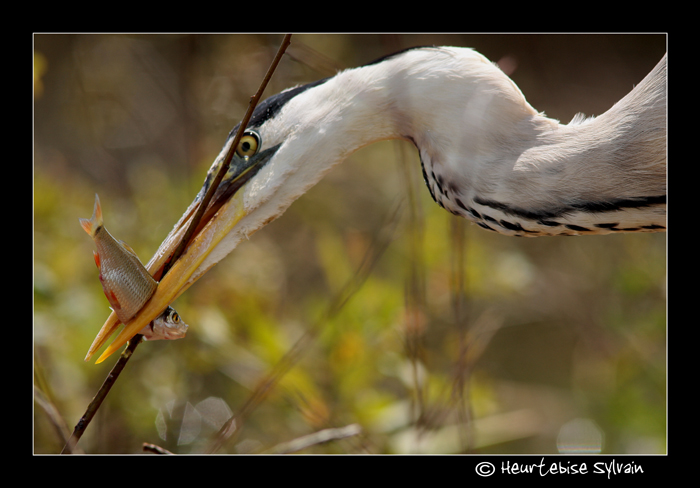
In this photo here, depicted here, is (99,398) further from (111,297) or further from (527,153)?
(527,153)

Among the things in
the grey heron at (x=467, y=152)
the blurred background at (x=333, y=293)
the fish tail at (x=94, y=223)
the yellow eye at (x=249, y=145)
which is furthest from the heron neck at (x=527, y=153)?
the fish tail at (x=94, y=223)

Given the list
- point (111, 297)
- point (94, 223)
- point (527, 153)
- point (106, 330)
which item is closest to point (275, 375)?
point (106, 330)

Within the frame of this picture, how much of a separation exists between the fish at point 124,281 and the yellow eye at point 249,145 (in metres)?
0.30

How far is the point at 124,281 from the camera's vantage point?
916 millimetres

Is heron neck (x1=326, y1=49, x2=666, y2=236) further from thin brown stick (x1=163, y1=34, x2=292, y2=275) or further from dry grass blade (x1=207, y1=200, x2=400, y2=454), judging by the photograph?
dry grass blade (x1=207, y1=200, x2=400, y2=454)

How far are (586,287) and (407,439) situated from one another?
1.70 metres

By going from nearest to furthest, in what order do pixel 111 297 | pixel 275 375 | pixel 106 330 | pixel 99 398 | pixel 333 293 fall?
pixel 99 398 < pixel 111 297 < pixel 106 330 < pixel 275 375 < pixel 333 293

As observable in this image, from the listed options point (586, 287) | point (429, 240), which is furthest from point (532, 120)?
point (586, 287)

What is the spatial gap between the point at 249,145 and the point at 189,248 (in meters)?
0.23

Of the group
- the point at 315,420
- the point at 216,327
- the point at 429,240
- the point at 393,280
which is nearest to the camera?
the point at 315,420

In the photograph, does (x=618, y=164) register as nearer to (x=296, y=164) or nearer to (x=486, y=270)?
(x=296, y=164)

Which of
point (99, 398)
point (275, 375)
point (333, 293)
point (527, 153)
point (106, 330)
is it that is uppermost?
point (333, 293)

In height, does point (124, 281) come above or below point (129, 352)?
above

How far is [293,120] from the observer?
3.49 feet
